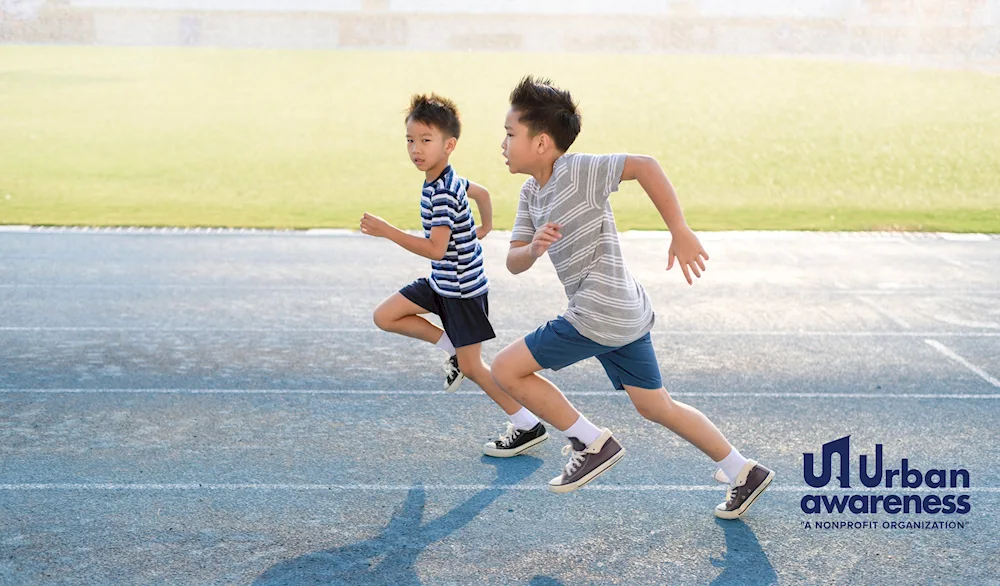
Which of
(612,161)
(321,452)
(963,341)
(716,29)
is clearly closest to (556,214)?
(612,161)

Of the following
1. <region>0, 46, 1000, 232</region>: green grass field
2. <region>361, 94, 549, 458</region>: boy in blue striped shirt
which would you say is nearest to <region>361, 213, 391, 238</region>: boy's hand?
<region>361, 94, 549, 458</region>: boy in blue striped shirt

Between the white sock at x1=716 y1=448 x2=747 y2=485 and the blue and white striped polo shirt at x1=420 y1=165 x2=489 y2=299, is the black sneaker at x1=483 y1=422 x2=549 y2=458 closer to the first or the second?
the blue and white striped polo shirt at x1=420 y1=165 x2=489 y2=299

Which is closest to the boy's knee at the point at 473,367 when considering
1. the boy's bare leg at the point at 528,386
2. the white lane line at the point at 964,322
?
the boy's bare leg at the point at 528,386

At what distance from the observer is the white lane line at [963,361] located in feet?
24.8

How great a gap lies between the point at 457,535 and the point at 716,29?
148ft

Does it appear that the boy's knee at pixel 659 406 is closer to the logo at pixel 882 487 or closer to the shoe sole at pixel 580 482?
the shoe sole at pixel 580 482

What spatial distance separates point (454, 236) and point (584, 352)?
45.8 inches

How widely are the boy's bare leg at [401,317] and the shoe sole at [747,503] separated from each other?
1880mm

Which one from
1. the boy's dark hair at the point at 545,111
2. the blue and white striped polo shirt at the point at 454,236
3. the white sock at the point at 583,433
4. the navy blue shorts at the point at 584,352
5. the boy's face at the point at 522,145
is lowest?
the white sock at the point at 583,433

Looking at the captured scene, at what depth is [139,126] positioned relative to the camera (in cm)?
3375

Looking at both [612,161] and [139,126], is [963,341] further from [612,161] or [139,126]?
[139,126]

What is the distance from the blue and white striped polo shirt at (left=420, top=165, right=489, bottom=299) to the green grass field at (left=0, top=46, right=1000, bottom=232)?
1052cm

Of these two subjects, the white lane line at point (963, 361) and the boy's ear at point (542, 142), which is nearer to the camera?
the boy's ear at point (542, 142)

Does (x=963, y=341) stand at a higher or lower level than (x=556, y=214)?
lower
